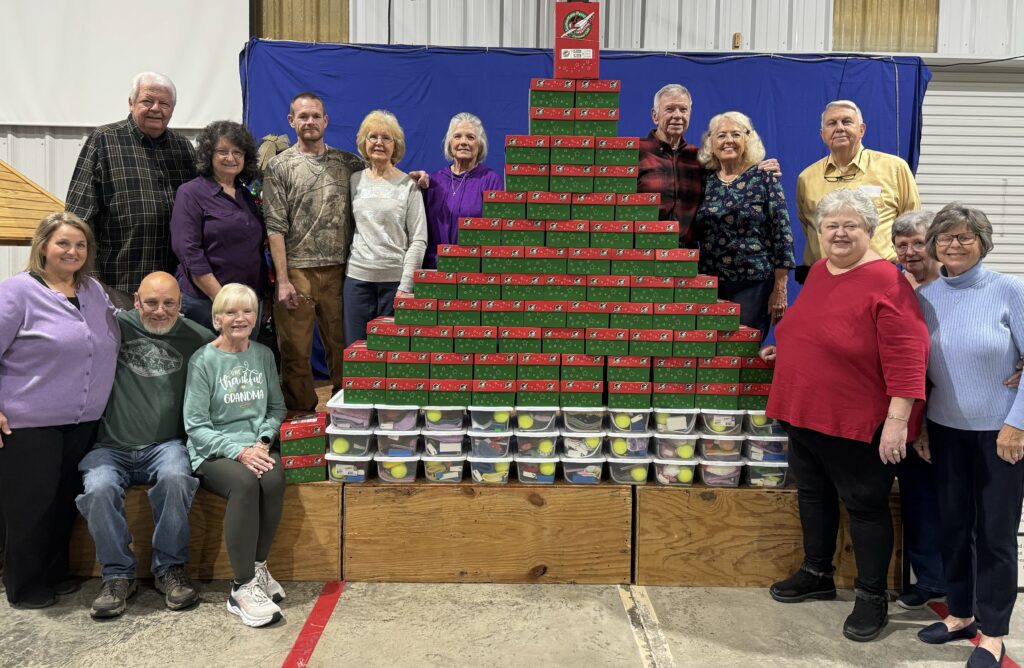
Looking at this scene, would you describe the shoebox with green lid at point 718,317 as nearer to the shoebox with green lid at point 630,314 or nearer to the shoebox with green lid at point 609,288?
the shoebox with green lid at point 630,314

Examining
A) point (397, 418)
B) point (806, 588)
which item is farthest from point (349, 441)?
point (806, 588)

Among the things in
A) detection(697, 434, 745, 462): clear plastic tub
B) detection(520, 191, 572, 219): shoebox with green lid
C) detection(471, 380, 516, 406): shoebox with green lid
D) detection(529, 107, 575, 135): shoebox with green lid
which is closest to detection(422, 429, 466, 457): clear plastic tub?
detection(471, 380, 516, 406): shoebox with green lid

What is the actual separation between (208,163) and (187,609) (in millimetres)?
2079

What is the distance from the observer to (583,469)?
3.20 metres

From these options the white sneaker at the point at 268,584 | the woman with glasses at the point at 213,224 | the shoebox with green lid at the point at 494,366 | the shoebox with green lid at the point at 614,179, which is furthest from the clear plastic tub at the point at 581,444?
the woman with glasses at the point at 213,224

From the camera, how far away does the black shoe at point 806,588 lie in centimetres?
301

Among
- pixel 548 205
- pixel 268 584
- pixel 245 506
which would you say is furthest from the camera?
pixel 548 205

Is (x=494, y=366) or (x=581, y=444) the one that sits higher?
(x=494, y=366)

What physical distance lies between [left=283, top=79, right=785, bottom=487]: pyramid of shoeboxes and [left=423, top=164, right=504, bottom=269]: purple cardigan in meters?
0.58

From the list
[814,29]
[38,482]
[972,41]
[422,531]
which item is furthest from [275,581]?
[972,41]

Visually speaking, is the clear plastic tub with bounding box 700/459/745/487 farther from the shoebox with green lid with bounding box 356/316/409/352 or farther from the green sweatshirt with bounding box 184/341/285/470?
the green sweatshirt with bounding box 184/341/285/470

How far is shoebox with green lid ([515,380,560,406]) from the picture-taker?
10.5 feet

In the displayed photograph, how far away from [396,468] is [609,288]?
1263mm

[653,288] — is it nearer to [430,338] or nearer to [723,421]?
[723,421]
